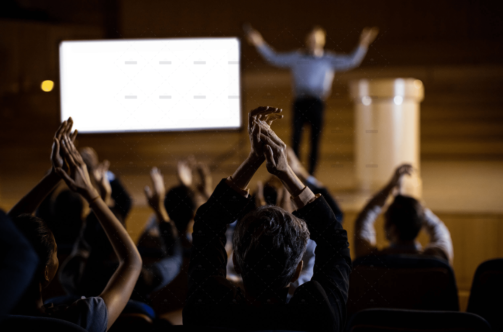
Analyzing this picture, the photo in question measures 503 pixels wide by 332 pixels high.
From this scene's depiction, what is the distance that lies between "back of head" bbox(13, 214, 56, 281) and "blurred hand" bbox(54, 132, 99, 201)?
126 millimetres

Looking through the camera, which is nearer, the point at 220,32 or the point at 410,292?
the point at 410,292

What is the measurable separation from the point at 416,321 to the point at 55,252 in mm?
626

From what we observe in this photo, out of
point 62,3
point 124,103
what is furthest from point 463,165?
point 62,3

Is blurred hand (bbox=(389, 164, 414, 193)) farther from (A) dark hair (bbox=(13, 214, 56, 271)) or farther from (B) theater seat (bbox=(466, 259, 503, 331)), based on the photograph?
(A) dark hair (bbox=(13, 214, 56, 271))

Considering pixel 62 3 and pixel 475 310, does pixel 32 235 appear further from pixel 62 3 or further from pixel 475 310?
pixel 62 3

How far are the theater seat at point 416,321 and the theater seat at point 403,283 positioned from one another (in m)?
0.41

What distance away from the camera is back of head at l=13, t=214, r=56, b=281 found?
0.71m

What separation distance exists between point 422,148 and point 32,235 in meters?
4.22

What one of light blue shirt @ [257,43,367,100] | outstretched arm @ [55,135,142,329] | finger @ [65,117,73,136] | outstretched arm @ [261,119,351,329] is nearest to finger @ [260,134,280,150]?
outstretched arm @ [261,119,351,329]

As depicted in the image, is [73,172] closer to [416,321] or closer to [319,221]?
[319,221]

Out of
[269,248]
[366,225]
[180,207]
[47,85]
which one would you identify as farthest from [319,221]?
[47,85]

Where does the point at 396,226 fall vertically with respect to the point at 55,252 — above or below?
below

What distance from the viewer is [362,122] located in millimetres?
2732

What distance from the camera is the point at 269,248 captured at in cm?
67
